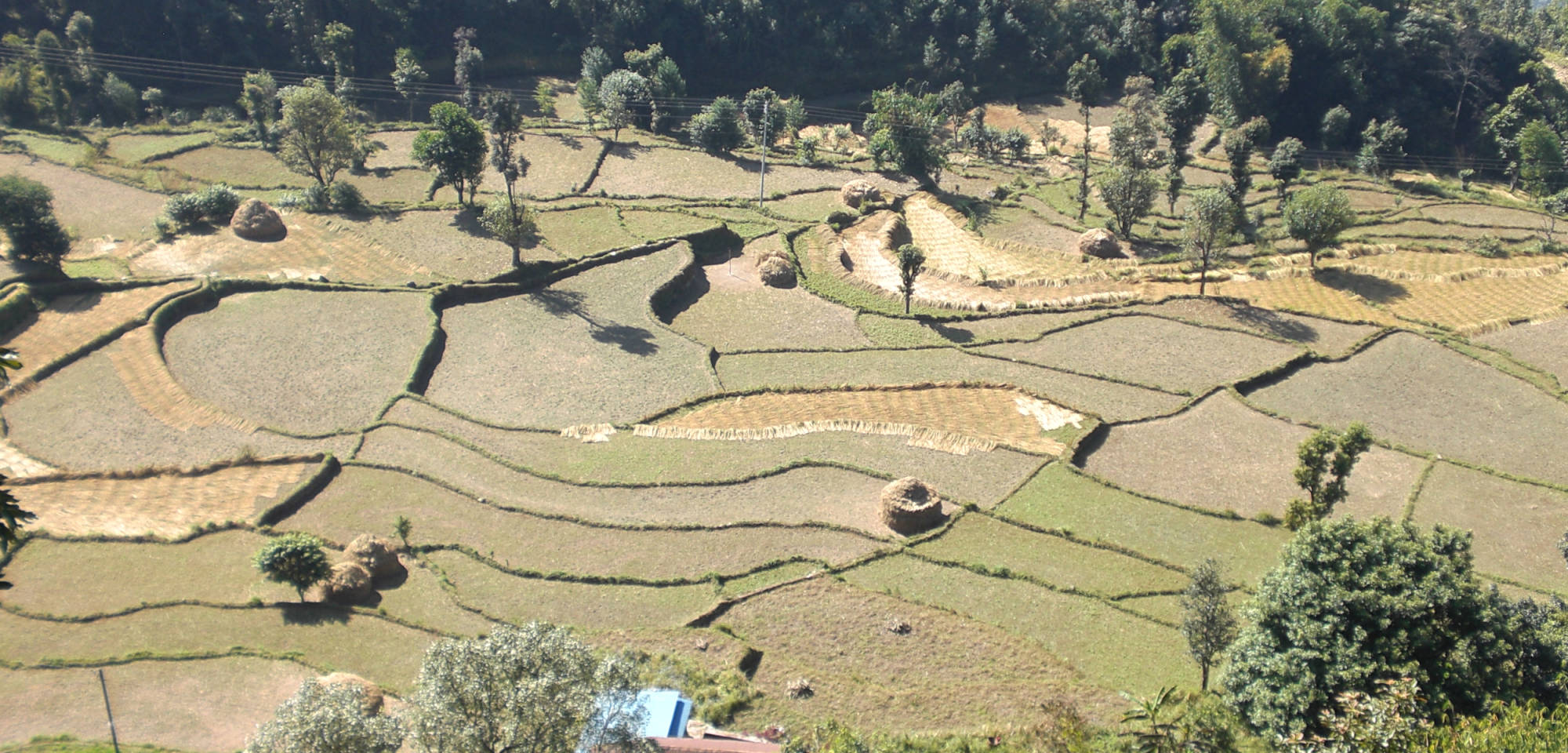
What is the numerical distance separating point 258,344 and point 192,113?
4906cm

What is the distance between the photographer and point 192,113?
9906 cm

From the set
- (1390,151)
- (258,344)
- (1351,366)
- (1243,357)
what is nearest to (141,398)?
(258,344)

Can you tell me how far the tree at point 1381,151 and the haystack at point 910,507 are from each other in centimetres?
6950

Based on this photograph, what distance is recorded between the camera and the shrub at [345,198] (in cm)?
7881

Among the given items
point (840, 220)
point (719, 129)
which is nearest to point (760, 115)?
point (719, 129)

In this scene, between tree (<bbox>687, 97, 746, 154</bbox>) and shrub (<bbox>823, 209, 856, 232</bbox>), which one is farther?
tree (<bbox>687, 97, 746, 154</bbox>)

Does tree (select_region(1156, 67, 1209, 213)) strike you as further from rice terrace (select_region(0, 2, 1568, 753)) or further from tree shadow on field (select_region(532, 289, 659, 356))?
tree shadow on field (select_region(532, 289, 659, 356))

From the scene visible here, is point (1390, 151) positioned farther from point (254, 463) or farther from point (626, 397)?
point (254, 463)

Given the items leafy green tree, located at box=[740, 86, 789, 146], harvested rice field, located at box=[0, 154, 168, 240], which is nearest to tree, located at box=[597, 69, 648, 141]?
leafy green tree, located at box=[740, 86, 789, 146]

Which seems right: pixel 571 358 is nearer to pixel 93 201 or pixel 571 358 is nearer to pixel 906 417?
pixel 906 417

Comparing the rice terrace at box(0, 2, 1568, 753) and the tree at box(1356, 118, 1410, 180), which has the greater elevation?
the tree at box(1356, 118, 1410, 180)

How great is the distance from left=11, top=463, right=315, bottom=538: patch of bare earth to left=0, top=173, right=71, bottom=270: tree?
2182 cm

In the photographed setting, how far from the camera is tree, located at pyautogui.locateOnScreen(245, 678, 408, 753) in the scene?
27.9 m

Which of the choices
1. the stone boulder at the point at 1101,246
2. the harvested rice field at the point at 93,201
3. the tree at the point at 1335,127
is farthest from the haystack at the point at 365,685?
the tree at the point at 1335,127
